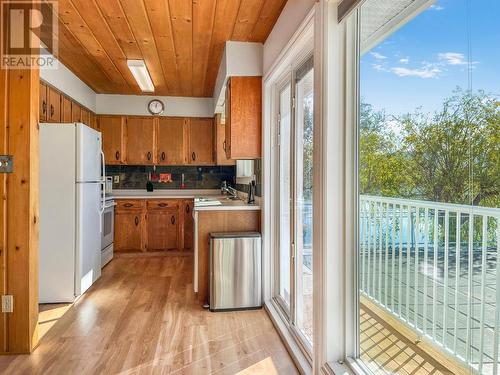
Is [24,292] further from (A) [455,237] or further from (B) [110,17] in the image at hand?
(A) [455,237]

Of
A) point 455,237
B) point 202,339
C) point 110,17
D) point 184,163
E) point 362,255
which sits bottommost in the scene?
point 202,339

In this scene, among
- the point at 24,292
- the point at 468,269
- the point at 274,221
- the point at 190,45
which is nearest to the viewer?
the point at 468,269

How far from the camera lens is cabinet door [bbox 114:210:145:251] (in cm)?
516

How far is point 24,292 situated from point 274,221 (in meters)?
2.03

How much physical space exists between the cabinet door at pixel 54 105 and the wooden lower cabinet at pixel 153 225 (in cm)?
157

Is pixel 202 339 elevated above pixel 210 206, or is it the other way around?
pixel 210 206

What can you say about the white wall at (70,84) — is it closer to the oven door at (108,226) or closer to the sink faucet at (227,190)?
the oven door at (108,226)

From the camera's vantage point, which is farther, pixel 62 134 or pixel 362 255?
pixel 62 134

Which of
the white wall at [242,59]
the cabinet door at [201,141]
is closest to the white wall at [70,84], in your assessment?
the cabinet door at [201,141]

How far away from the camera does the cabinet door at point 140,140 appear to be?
5.50 metres


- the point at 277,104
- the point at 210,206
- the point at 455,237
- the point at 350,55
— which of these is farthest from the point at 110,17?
the point at 455,237

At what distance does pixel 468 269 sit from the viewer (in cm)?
121

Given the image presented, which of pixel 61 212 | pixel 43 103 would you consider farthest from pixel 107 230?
pixel 43 103

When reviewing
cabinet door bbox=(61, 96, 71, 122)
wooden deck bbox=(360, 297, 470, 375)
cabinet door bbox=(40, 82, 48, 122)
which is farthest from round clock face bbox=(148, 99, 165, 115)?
wooden deck bbox=(360, 297, 470, 375)
